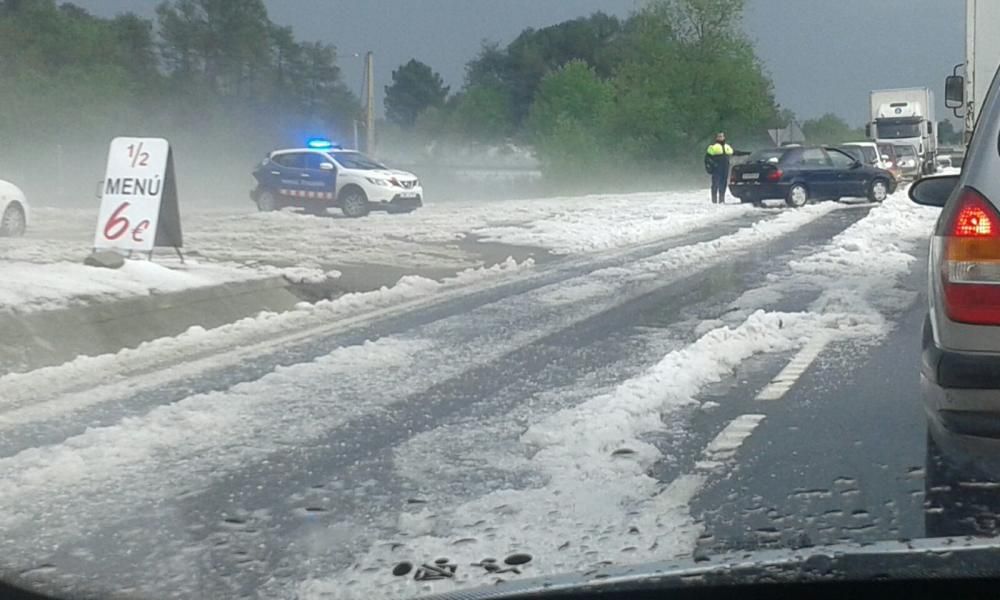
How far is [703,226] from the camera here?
80.8 ft

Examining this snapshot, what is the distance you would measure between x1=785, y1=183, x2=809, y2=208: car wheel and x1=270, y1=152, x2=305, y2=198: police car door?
10983 mm

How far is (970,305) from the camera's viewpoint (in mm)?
4766

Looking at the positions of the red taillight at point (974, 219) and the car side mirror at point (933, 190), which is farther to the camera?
the car side mirror at point (933, 190)

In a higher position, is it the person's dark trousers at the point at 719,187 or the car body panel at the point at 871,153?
the car body panel at the point at 871,153

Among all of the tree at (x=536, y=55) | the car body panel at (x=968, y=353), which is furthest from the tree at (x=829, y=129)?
the car body panel at (x=968, y=353)

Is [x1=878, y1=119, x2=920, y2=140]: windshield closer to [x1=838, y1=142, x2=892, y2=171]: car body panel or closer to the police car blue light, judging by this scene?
[x1=838, y1=142, x2=892, y2=171]: car body panel

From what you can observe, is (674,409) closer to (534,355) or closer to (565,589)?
(534,355)

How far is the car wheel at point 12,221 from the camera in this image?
19.8 meters

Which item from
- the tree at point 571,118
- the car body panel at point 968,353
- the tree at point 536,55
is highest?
the tree at point 536,55

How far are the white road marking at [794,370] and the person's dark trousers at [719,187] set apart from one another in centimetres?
2232

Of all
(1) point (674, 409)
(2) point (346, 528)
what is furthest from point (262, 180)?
(2) point (346, 528)

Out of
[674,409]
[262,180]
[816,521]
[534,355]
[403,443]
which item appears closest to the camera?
[816,521]

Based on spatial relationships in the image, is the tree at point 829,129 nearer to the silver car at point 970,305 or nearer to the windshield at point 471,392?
the windshield at point 471,392

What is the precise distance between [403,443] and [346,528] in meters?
1.61
